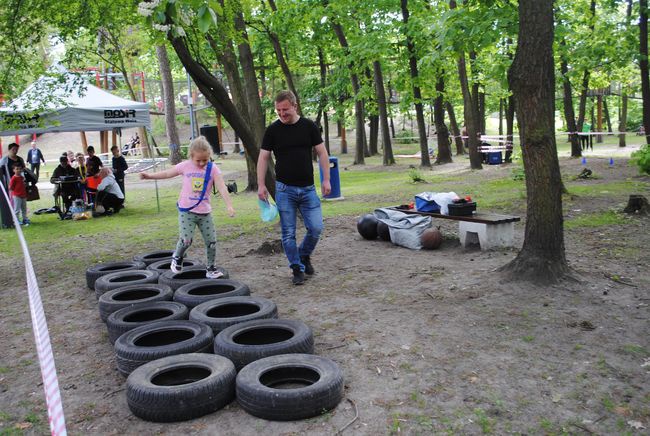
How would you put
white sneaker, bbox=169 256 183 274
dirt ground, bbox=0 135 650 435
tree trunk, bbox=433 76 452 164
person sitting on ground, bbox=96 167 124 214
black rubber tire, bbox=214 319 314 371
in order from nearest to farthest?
dirt ground, bbox=0 135 650 435 < black rubber tire, bbox=214 319 314 371 < white sneaker, bbox=169 256 183 274 < person sitting on ground, bbox=96 167 124 214 < tree trunk, bbox=433 76 452 164

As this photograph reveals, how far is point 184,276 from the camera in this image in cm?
689

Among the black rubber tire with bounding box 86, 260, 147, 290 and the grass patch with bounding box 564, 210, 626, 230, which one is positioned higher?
the black rubber tire with bounding box 86, 260, 147, 290

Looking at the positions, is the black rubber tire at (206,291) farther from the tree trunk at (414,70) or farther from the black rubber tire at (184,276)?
the tree trunk at (414,70)

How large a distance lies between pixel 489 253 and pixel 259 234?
4.49 m

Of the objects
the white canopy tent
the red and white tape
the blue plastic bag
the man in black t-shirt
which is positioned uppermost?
the white canopy tent

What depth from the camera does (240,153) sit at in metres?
43.4

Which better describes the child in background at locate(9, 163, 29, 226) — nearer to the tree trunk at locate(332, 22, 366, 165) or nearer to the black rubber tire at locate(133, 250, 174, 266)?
the black rubber tire at locate(133, 250, 174, 266)

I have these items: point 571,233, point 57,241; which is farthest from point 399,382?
Result: point 57,241

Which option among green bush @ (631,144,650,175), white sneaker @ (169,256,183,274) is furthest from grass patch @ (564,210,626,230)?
white sneaker @ (169,256,183,274)

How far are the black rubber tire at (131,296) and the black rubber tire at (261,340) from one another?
1.42 m

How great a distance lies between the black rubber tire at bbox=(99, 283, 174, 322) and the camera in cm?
569

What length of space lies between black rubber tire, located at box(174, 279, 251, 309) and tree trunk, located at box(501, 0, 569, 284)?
300cm

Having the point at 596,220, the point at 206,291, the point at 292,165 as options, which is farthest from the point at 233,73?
the point at 206,291

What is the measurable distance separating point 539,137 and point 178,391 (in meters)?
4.34
